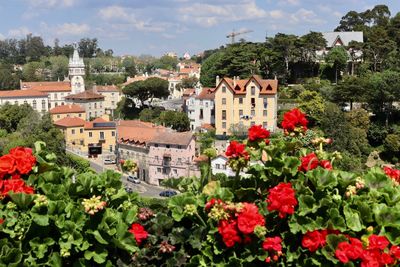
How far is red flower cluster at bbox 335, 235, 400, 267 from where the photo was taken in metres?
3.60

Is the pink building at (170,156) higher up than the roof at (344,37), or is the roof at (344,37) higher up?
the roof at (344,37)

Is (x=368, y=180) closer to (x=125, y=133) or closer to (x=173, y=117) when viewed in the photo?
(x=125, y=133)

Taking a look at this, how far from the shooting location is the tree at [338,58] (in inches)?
1799

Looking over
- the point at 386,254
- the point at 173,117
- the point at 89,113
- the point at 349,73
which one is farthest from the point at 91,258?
the point at 89,113

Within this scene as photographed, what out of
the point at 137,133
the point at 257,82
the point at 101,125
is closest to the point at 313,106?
the point at 257,82

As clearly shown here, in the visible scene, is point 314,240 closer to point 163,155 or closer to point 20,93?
point 163,155

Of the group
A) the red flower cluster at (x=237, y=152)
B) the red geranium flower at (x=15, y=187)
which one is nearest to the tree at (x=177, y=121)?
the red flower cluster at (x=237, y=152)

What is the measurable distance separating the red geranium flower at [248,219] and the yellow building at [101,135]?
34501mm

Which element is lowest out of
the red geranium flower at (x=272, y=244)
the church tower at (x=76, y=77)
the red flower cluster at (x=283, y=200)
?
the red geranium flower at (x=272, y=244)

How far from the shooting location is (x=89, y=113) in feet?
175

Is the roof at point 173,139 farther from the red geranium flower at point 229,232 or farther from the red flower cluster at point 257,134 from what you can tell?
the red geranium flower at point 229,232

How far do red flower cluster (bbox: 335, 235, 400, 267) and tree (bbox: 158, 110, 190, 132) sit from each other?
3848 centimetres

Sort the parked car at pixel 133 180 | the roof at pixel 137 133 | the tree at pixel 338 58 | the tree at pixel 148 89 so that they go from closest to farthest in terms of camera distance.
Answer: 1. the parked car at pixel 133 180
2. the roof at pixel 137 133
3. the tree at pixel 338 58
4. the tree at pixel 148 89

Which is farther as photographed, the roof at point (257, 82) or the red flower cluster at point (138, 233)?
the roof at point (257, 82)
